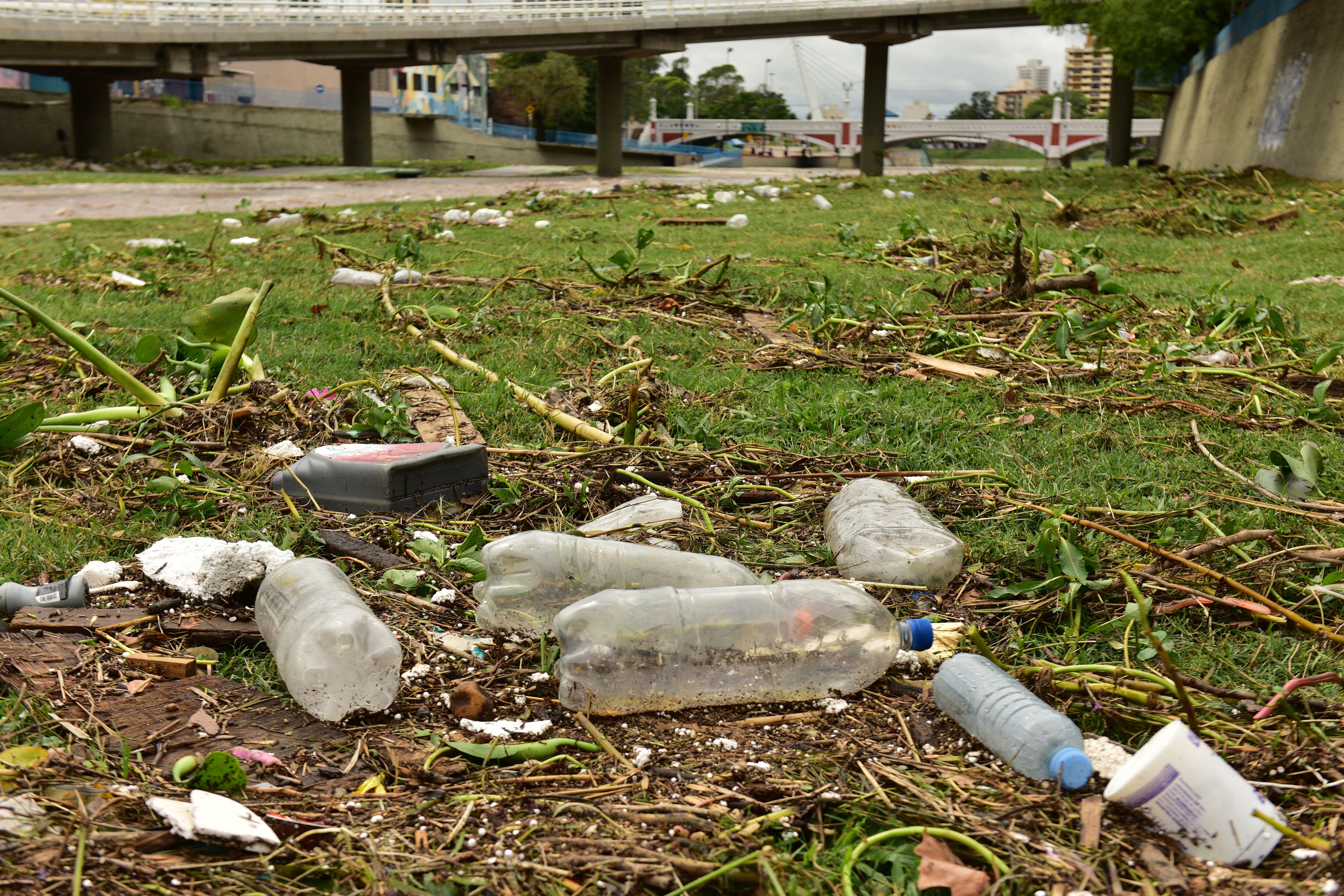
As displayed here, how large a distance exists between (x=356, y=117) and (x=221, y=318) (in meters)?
26.1

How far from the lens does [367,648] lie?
69.4 inches

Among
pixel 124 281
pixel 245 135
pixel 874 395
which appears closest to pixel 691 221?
pixel 124 281

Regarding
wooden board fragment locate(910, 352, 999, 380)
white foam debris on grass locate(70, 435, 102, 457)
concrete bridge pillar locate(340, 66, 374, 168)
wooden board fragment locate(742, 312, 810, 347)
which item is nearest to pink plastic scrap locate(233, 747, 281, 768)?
white foam debris on grass locate(70, 435, 102, 457)

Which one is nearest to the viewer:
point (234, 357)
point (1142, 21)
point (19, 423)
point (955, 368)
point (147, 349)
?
point (19, 423)

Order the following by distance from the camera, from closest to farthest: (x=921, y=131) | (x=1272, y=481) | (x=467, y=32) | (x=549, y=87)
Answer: (x=1272, y=481) < (x=467, y=32) < (x=549, y=87) < (x=921, y=131)

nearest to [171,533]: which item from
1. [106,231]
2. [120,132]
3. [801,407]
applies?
[801,407]

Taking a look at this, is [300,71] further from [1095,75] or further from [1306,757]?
[1095,75]

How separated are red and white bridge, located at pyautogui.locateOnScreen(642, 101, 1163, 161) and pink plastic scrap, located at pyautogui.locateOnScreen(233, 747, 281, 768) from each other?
6106cm

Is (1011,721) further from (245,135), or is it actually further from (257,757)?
(245,135)

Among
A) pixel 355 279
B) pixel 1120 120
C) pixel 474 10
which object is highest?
pixel 474 10

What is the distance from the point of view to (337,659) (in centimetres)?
174

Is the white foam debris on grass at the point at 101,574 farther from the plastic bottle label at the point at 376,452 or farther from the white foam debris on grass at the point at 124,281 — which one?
the white foam debris on grass at the point at 124,281

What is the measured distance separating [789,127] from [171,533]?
235 ft

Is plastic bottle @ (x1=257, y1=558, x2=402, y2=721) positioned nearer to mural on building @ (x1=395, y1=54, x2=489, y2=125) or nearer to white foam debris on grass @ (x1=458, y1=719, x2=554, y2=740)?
white foam debris on grass @ (x1=458, y1=719, x2=554, y2=740)
